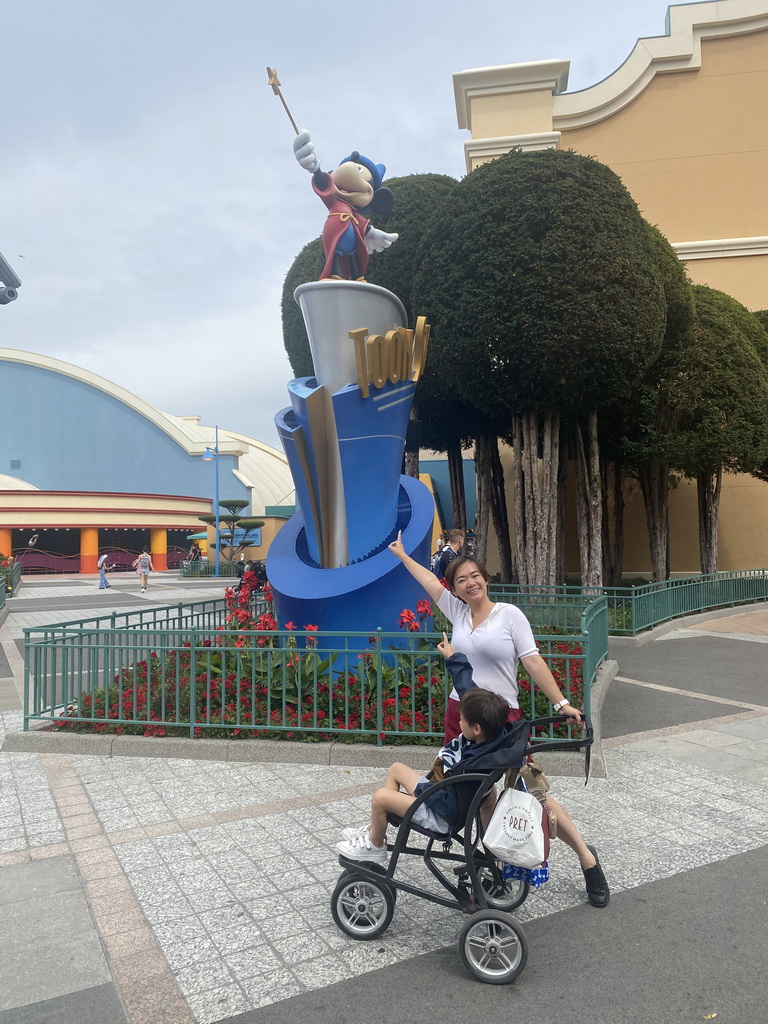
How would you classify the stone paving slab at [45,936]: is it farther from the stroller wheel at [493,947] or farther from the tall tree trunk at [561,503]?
the tall tree trunk at [561,503]

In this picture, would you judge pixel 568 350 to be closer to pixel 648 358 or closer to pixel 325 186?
pixel 648 358

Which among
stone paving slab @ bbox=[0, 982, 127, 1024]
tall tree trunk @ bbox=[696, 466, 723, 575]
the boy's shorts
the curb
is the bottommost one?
stone paving slab @ bbox=[0, 982, 127, 1024]

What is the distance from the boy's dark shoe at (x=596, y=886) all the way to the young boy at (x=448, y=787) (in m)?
0.76

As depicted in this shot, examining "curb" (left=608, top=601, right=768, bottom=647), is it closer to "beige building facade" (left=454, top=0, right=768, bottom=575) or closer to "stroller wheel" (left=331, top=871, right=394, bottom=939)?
"beige building facade" (left=454, top=0, right=768, bottom=575)

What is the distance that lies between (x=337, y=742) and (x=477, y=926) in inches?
126

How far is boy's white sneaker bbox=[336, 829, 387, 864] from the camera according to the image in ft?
10.8

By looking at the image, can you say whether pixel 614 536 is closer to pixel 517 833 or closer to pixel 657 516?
pixel 657 516

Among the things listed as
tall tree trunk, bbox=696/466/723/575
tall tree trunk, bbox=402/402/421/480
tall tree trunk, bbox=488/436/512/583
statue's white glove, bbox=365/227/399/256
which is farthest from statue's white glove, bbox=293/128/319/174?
tall tree trunk, bbox=696/466/723/575

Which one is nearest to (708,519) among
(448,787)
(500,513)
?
(500,513)

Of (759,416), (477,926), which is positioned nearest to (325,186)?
(477,926)

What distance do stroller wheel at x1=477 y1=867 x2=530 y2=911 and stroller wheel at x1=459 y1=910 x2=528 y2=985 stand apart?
31 centimetres

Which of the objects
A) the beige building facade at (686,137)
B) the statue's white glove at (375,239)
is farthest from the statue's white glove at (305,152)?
the beige building facade at (686,137)

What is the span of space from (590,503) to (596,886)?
13228 mm

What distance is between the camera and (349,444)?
8.62m
